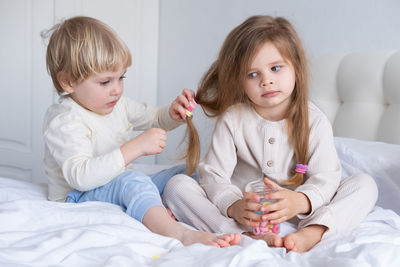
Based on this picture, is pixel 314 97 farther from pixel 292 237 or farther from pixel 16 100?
pixel 16 100

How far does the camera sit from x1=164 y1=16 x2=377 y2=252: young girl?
119 cm

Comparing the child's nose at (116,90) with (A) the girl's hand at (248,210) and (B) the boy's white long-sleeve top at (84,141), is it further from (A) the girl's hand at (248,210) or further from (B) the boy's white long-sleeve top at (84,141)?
(A) the girl's hand at (248,210)

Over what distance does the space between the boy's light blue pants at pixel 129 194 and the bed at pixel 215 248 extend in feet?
0.15

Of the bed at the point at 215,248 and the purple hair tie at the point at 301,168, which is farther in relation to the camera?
the purple hair tie at the point at 301,168

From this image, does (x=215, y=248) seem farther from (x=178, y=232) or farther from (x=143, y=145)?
(x=143, y=145)

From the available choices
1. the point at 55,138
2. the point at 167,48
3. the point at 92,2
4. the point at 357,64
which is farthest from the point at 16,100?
the point at 357,64

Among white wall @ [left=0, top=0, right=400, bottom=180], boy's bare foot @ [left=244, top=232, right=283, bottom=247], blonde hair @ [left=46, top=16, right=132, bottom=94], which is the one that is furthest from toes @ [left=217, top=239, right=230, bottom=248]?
white wall @ [left=0, top=0, right=400, bottom=180]

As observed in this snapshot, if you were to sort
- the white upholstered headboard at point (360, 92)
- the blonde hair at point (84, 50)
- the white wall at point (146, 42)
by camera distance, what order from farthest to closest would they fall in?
the white wall at point (146, 42)
the white upholstered headboard at point (360, 92)
the blonde hair at point (84, 50)

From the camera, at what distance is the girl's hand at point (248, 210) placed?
3.58 feet

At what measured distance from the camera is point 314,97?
6.26 feet

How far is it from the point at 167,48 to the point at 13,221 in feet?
7.55

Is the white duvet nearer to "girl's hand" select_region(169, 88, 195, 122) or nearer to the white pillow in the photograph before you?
the white pillow

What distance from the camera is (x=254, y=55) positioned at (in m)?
1.31

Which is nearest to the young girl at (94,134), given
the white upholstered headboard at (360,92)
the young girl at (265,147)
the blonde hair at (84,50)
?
the blonde hair at (84,50)
